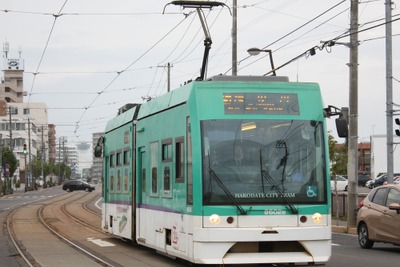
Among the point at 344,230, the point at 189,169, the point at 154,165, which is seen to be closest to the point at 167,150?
the point at 154,165

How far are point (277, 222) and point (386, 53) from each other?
1700 centimetres

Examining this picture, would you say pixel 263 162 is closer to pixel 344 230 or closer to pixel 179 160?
pixel 179 160

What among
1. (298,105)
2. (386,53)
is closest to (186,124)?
(298,105)

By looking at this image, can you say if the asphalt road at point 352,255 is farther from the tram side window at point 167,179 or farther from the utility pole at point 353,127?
the utility pole at point 353,127

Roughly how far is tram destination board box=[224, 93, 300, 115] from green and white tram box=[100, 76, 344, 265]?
0.02m

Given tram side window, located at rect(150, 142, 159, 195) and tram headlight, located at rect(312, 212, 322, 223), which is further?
tram side window, located at rect(150, 142, 159, 195)

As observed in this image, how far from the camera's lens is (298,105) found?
40.6 feet

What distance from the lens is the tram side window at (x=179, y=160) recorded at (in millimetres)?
12484

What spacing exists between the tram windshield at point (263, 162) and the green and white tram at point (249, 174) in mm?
15

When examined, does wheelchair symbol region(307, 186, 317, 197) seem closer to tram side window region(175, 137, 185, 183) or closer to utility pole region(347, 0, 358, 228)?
tram side window region(175, 137, 185, 183)

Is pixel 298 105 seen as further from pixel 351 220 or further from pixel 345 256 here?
pixel 351 220

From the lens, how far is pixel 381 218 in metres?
17.4

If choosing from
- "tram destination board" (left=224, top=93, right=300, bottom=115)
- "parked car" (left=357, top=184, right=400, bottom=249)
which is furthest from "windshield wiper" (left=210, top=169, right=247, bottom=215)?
"parked car" (left=357, top=184, right=400, bottom=249)

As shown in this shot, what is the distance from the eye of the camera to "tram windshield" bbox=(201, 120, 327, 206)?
1169 centimetres
